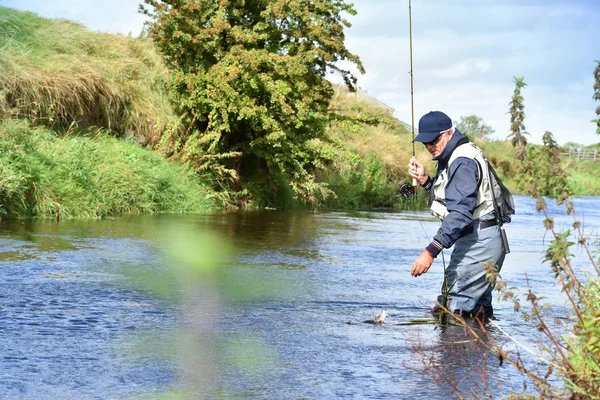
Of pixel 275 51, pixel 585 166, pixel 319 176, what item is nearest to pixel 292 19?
pixel 275 51

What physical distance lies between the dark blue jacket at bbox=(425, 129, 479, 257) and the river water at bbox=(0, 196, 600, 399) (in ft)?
2.35

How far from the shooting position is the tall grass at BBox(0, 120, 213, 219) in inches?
562

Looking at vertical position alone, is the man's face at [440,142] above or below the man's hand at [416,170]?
above

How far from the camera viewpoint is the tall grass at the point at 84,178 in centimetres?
1427

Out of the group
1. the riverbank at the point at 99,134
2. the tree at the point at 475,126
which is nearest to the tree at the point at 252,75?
the riverbank at the point at 99,134

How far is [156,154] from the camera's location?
64.5 feet

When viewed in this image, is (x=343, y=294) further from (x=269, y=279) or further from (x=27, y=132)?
(x=27, y=132)

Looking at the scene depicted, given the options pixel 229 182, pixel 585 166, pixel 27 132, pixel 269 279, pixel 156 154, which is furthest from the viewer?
pixel 585 166

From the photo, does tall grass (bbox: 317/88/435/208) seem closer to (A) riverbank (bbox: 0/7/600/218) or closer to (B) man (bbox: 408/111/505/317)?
(A) riverbank (bbox: 0/7/600/218)

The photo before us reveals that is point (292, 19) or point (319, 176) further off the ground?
point (292, 19)

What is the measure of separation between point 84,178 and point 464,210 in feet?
34.5

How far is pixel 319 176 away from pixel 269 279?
673 inches

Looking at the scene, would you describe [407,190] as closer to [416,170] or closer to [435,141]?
[416,170]

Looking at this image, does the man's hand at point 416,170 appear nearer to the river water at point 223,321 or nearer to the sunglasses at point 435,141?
the sunglasses at point 435,141
